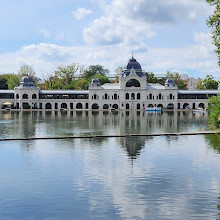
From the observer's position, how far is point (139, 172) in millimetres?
24562

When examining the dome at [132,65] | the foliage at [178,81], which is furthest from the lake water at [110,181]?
the foliage at [178,81]

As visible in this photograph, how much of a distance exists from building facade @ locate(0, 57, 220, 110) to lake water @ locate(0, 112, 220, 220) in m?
98.7

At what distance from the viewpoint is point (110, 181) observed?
2228 centimetres

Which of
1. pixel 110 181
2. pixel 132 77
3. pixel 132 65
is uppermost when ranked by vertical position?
pixel 132 65

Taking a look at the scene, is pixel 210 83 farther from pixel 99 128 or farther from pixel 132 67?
pixel 99 128

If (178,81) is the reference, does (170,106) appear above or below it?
below

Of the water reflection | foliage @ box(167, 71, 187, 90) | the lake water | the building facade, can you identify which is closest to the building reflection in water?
the water reflection

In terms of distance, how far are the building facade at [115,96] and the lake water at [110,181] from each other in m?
98.7

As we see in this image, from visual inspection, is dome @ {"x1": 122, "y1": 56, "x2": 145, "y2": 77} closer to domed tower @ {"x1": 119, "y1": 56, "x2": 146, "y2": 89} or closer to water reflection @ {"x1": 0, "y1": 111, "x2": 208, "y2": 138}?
domed tower @ {"x1": 119, "y1": 56, "x2": 146, "y2": 89}

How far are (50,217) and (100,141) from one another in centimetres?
2292

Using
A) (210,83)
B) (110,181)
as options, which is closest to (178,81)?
(210,83)

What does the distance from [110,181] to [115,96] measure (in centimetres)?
11403

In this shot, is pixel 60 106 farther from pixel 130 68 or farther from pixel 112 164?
pixel 112 164

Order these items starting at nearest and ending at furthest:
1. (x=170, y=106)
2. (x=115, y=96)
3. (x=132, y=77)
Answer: (x=132, y=77) < (x=115, y=96) < (x=170, y=106)
